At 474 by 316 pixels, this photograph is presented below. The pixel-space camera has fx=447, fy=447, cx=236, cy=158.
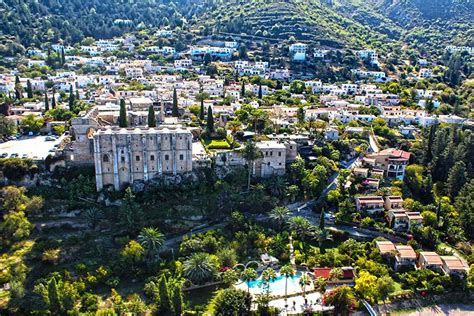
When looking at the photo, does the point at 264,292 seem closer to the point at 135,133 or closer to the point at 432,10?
the point at 135,133

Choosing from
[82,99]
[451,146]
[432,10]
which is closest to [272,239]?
[451,146]

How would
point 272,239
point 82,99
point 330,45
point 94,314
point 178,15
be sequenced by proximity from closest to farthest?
point 94,314
point 272,239
point 82,99
point 330,45
point 178,15

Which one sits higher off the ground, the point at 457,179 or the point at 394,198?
the point at 457,179

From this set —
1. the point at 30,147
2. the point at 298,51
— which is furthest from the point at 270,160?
the point at 298,51

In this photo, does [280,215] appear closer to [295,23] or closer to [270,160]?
[270,160]

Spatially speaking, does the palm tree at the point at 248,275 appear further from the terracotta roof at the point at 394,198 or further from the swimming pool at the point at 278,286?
the terracotta roof at the point at 394,198

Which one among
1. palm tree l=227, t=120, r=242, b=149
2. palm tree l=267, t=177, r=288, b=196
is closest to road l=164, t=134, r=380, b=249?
palm tree l=267, t=177, r=288, b=196

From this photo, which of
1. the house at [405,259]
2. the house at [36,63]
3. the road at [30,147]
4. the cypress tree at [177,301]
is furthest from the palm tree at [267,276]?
the house at [36,63]

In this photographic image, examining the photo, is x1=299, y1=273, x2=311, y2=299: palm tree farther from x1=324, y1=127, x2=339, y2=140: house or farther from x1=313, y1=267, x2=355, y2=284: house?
x1=324, y1=127, x2=339, y2=140: house
